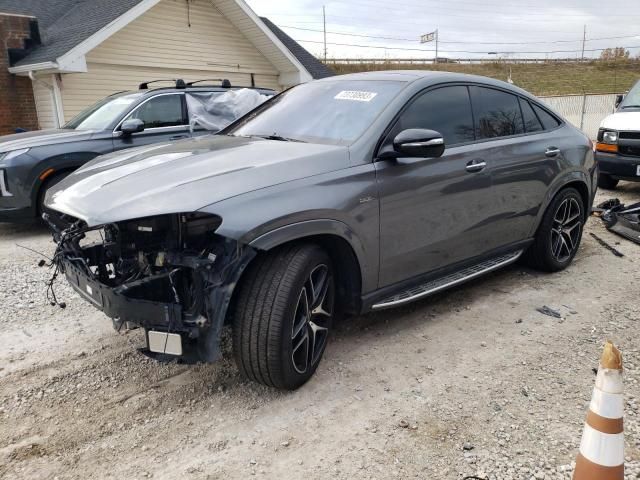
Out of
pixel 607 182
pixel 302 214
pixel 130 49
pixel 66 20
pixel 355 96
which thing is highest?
pixel 66 20

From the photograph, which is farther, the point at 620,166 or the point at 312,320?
the point at 620,166

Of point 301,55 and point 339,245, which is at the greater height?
point 301,55

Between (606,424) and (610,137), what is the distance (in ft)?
25.1

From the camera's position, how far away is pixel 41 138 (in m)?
6.54

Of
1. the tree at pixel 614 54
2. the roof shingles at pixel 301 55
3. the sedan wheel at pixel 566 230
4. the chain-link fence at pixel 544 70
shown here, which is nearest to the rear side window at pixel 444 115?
the sedan wheel at pixel 566 230

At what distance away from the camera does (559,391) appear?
9.95 ft

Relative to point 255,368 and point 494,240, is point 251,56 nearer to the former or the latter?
point 494,240

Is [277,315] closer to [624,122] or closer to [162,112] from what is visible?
[162,112]

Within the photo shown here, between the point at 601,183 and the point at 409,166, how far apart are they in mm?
7225

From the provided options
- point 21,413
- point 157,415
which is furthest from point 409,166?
point 21,413

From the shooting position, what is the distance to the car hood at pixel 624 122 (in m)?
7.98

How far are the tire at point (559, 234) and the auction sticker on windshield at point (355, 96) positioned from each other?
2095mm

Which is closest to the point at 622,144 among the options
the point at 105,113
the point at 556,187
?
the point at 556,187

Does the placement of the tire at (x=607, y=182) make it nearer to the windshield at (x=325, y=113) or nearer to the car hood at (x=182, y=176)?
the windshield at (x=325, y=113)
